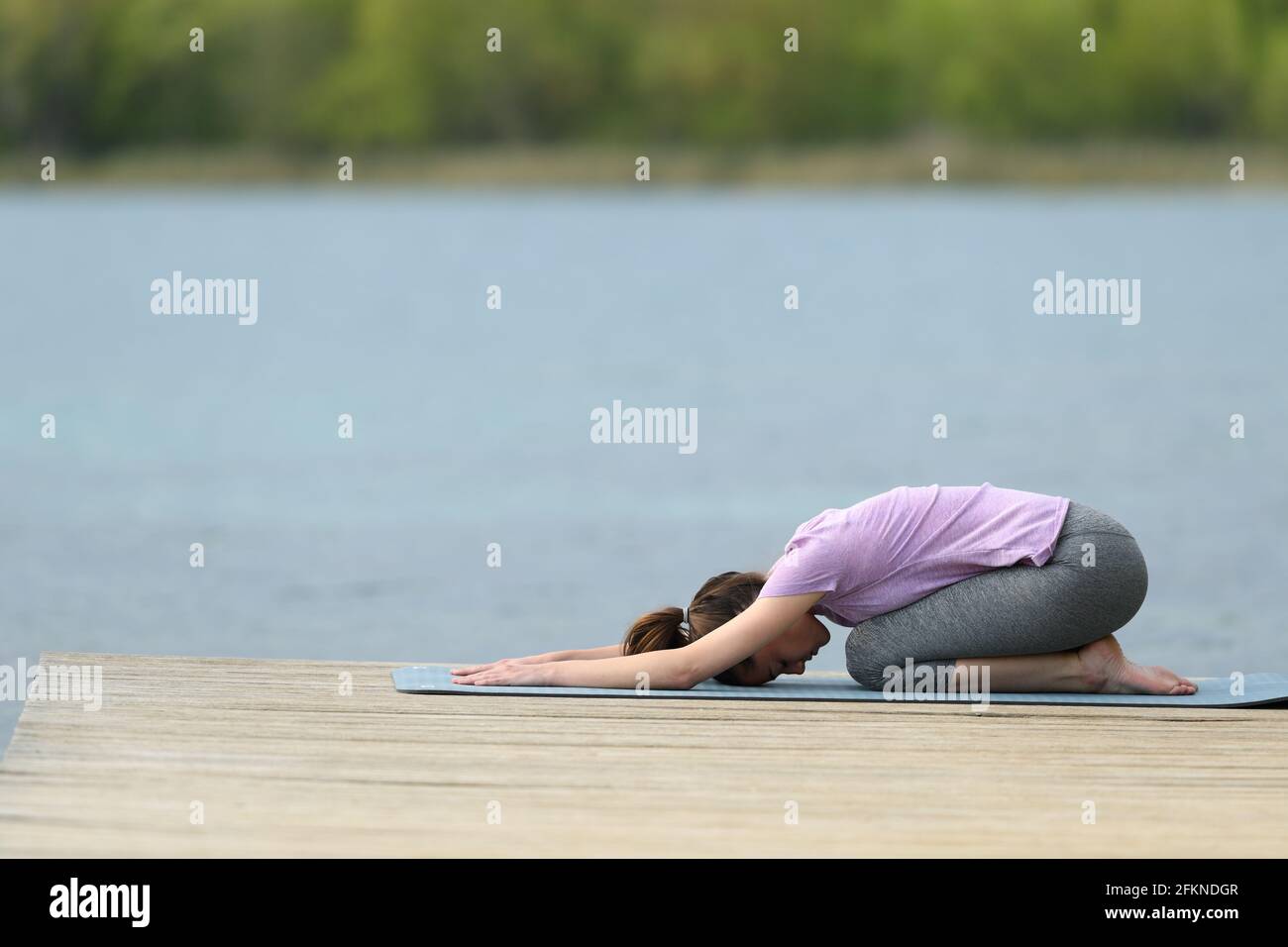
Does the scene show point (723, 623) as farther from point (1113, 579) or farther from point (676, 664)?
point (1113, 579)

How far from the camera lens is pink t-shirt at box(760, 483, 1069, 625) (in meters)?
4.83

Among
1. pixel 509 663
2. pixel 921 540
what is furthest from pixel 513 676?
pixel 921 540

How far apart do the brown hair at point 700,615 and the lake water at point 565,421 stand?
9.92 feet

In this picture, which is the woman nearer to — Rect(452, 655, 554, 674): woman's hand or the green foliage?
Rect(452, 655, 554, 674): woman's hand

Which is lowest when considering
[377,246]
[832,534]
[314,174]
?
[832,534]

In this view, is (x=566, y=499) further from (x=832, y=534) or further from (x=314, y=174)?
(x=314, y=174)

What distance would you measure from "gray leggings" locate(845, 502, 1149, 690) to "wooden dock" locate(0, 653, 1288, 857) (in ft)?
0.60

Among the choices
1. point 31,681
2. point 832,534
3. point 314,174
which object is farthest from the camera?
point 314,174

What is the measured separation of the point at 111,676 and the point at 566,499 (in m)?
8.55

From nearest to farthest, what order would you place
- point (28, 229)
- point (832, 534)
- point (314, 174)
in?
point (832, 534)
point (28, 229)
point (314, 174)

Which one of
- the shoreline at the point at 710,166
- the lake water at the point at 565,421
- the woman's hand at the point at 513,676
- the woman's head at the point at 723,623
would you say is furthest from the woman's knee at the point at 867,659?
the shoreline at the point at 710,166

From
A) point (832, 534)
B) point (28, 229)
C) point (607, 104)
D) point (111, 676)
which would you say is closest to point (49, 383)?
point (111, 676)

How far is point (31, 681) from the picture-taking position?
515 cm

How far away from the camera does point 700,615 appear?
4.95 metres
